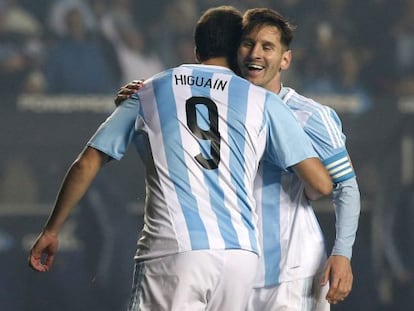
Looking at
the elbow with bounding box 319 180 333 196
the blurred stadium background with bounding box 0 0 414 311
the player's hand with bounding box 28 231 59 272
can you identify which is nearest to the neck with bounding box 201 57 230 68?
the elbow with bounding box 319 180 333 196

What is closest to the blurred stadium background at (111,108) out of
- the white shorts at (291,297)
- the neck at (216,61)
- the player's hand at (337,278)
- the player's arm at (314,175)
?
the white shorts at (291,297)

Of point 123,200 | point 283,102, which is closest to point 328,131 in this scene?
point 283,102

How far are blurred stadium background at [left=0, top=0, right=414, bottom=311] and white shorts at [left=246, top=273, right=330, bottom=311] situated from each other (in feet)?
12.2

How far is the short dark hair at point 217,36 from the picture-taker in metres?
3.98

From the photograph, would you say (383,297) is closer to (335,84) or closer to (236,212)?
(335,84)

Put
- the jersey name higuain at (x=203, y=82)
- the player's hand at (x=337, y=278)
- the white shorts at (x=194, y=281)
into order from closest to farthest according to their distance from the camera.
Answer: the white shorts at (x=194, y=281) → the jersey name higuain at (x=203, y=82) → the player's hand at (x=337, y=278)

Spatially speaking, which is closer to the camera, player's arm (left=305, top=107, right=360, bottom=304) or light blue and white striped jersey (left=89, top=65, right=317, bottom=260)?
light blue and white striped jersey (left=89, top=65, right=317, bottom=260)

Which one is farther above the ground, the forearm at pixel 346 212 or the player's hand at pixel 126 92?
the player's hand at pixel 126 92

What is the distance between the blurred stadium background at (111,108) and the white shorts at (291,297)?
3.71 metres

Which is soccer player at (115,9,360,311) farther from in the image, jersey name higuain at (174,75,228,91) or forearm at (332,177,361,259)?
jersey name higuain at (174,75,228,91)

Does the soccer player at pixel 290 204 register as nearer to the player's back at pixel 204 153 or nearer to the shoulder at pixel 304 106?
the shoulder at pixel 304 106

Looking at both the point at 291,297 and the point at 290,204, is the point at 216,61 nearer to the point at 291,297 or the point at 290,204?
the point at 290,204

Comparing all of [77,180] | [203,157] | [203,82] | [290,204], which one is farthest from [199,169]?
[290,204]

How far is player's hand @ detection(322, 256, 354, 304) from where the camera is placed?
405 cm
